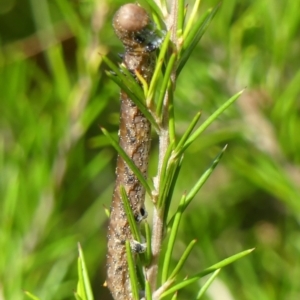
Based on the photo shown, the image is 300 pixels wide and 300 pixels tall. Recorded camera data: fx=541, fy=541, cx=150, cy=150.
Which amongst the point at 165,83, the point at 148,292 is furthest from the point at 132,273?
the point at 165,83

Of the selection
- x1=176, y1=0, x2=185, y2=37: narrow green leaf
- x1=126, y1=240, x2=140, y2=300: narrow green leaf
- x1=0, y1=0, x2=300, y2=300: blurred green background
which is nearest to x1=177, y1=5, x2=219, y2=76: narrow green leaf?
x1=176, y1=0, x2=185, y2=37: narrow green leaf

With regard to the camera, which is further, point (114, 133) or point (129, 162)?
point (114, 133)

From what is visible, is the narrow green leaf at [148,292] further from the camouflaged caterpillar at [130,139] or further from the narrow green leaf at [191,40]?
the narrow green leaf at [191,40]

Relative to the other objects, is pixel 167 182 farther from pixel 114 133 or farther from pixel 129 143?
pixel 114 133

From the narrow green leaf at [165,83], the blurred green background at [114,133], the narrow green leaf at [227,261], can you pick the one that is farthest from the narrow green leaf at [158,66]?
the blurred green background at [114,133]

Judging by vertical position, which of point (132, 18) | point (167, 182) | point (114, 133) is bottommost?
point (114, 133)

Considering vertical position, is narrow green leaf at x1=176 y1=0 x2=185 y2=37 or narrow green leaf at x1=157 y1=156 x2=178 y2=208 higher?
narrow green leaf at x1=176 y1=0 x2=185 y2=37

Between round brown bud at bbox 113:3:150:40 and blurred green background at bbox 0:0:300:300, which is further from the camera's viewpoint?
blurred green background at bbox 0:0:300:300

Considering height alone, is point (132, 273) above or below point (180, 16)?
below

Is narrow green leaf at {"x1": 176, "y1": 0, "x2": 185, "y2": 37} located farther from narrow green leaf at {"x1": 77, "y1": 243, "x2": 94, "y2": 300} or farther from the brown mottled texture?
narrow green leaf at {"x1": 77, "y1": 243, "x2": 94, "y2": 300}

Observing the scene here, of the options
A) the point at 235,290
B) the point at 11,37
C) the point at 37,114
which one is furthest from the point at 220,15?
the point at 11,37
